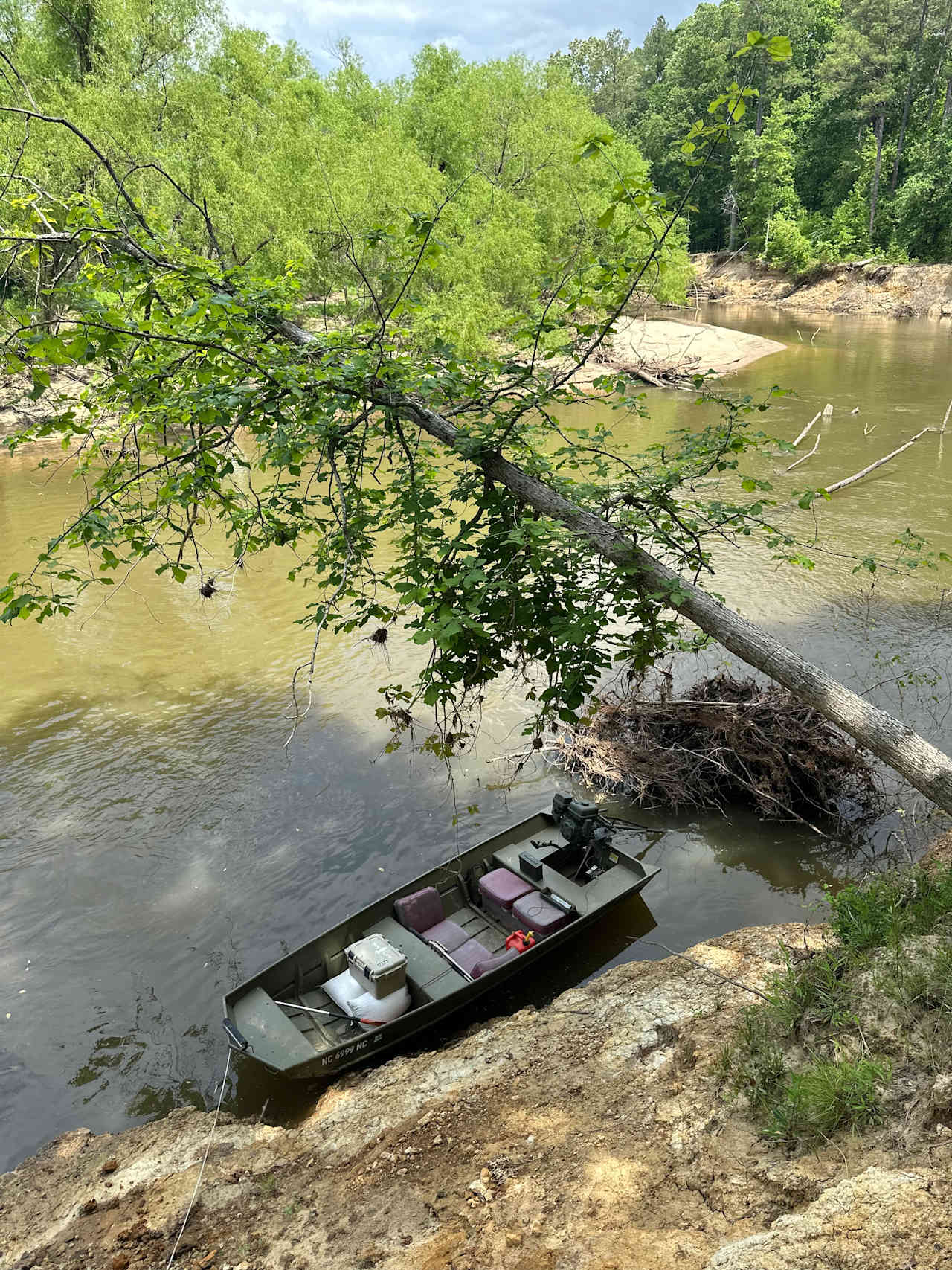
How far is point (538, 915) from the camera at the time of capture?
764 cm

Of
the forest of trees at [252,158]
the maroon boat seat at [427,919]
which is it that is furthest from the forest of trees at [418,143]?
the maroon boat seat at [427,919]

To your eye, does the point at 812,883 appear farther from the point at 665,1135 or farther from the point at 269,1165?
the point at 269,1165

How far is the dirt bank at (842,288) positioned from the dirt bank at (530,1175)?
1569 inches

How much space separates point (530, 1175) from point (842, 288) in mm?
53337

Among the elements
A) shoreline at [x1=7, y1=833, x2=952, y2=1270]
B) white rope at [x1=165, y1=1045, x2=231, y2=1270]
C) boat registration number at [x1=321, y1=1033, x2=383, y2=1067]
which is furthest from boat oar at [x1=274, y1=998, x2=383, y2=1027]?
white rope at [x1=165, y1=1045, x2=231, y2=1270]

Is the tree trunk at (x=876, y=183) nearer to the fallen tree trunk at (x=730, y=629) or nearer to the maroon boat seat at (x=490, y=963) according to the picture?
the fallen tree trunk at (x=730, y=629)

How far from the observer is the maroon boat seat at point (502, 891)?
7.86 metres

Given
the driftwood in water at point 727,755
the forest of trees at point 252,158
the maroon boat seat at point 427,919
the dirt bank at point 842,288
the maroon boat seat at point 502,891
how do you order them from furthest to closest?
the dirt bank at point 842,288
the forest of trees at point 252,158
the driftwood in water at point 727,755
the maroon boat seat at point 502,891
the maroon boat seat at point 427,919

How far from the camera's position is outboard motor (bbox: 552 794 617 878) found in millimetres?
8250

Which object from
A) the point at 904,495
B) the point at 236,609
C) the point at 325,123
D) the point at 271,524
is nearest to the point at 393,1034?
the point at 271,524

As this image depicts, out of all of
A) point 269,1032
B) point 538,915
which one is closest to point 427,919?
point 538,915

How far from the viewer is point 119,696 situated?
12461 millimetres

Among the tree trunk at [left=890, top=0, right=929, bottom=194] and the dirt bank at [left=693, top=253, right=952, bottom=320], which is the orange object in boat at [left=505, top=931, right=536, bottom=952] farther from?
the tree trunk at [left=890, top=0, right=929, bottom=194]

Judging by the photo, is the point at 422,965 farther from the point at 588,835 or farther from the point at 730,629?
the point at 730,629
